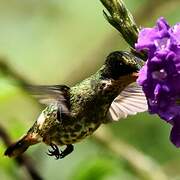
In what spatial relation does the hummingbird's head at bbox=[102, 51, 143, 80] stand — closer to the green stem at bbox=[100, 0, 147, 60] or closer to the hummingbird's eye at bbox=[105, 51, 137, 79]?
the hummingbird's eye at bbox=[105, 51, 137, 79]

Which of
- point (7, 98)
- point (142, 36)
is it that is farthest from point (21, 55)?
point (142, 36)

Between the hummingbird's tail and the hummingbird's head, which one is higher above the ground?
the hummingbird's head

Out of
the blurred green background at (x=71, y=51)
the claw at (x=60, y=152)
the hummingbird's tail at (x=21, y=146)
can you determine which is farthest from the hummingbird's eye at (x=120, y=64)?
the blurred green background at (x=71, y=51)

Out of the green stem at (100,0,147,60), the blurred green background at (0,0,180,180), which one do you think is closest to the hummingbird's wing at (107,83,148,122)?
the green stem at (100,0,147,60)

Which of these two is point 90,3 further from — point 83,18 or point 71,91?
point 71,91

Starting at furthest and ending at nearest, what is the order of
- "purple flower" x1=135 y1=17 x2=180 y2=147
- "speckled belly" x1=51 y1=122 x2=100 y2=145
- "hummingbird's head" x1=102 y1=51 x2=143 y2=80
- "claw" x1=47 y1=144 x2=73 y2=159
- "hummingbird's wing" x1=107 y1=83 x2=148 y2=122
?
"hummingbird's wing" x1=107 y1=83 x2=148 y2=122 < "claw" x1=47 y1=144 x2=73 y2=159 < "speckled belly" x1=51 y1=122 x2=100 y2=145 < "hummingbird's head" x1=102 y1=51 x2=143 y2=80 < "purple flower" x1=135 y1=17 x2=180 y2=147

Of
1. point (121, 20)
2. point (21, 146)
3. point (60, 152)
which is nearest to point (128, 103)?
point (60, 152)

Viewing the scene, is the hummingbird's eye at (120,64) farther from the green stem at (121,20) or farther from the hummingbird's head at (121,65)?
the green stem at (121,20)
